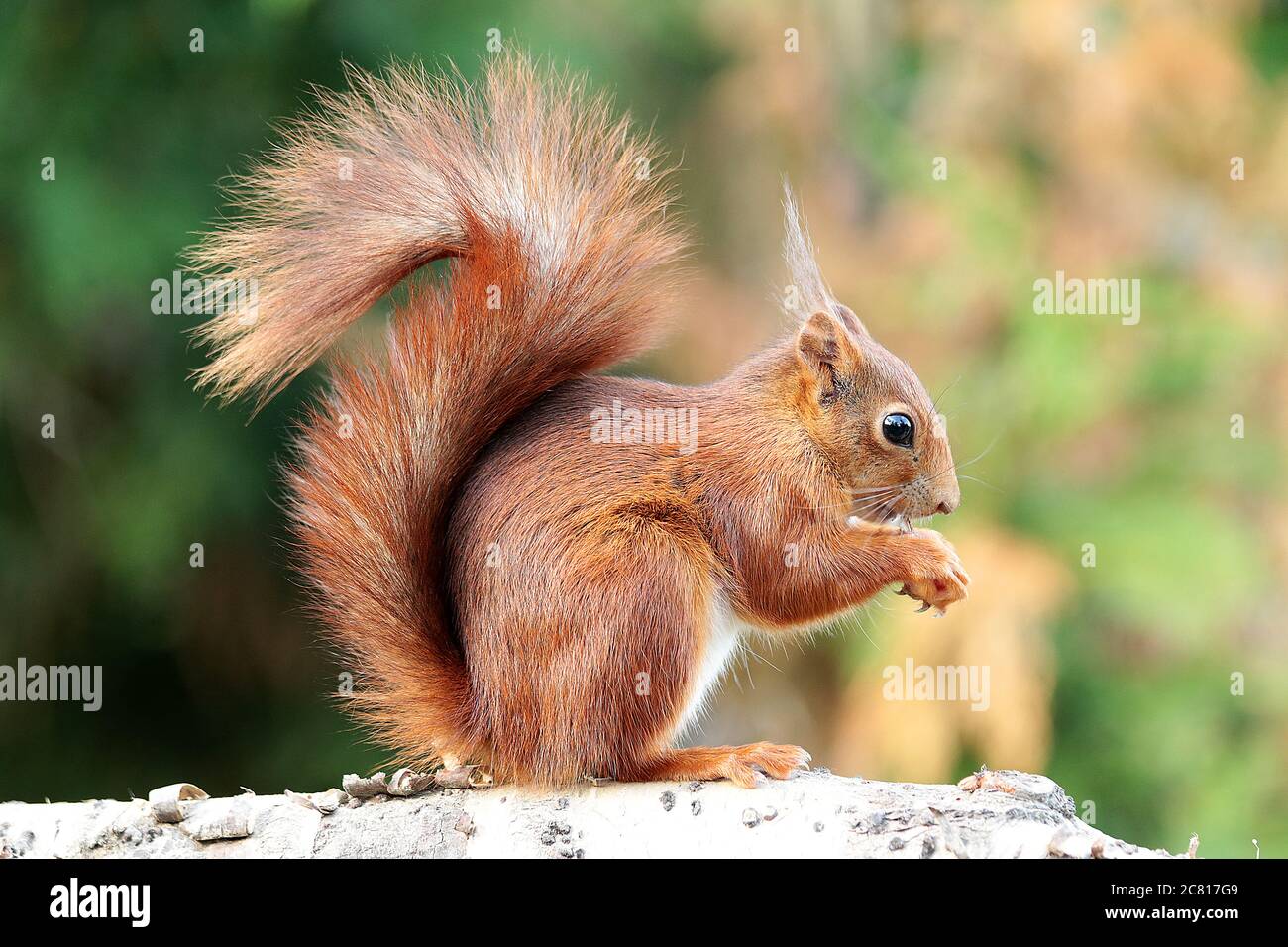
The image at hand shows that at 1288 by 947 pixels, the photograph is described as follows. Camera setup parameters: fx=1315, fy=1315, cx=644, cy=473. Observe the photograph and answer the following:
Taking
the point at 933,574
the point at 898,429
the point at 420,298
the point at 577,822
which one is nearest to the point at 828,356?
the point at 898,429

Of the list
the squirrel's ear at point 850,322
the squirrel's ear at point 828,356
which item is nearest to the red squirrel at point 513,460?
the squirrel's ear at point 828,356

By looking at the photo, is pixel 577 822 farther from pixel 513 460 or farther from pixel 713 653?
pixel 513 460

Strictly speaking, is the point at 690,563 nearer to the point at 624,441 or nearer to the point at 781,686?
the point at 624,441

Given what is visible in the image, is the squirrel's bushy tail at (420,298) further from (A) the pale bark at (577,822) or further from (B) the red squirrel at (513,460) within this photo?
(A) the pale bark at (577,822)

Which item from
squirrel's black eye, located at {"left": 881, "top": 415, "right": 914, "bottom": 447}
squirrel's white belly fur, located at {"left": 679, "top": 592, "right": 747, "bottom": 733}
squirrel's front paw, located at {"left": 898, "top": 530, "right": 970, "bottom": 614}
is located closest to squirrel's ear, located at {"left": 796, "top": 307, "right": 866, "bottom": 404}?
squirrel's black eye, located at {"left": 881, "top": 415, "right": 914, "bottom": 447}

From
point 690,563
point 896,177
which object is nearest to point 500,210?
point 690,563
